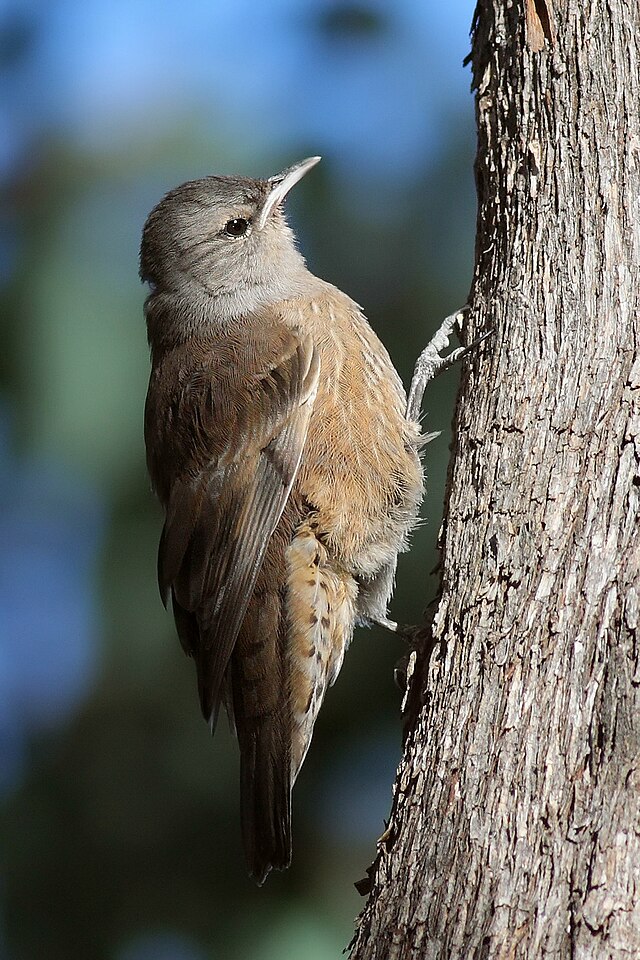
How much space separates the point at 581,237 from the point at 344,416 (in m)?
1.19

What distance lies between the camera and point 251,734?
11.6 feet

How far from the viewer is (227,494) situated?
3693mm

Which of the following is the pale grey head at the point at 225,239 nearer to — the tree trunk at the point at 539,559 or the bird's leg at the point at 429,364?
the bird's leg at the point at 429,364

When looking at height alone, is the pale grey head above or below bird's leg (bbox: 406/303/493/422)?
above

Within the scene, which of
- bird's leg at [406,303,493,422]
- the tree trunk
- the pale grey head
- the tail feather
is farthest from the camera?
→ the pale grey head

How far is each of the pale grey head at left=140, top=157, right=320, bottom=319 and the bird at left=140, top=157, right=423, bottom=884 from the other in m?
0.13

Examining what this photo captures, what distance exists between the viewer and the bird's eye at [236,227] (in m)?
4.29

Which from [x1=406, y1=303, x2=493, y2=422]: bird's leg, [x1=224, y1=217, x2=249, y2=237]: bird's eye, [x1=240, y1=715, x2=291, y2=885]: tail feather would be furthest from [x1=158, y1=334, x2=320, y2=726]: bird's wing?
[x1=224, y1=217, x2=249, y2=237]: bird's eye

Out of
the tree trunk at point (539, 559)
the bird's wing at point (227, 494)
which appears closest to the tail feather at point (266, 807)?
the bird's wing at point (227, 494)

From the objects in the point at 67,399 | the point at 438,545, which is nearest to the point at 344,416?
the point at 438,545

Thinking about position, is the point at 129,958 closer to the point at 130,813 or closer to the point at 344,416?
the point at 130,813

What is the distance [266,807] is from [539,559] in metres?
1.45

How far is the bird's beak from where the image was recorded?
169 inches

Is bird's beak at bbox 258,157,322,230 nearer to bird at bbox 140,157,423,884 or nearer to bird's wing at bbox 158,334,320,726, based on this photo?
bird at bbox 140,157,423,884
